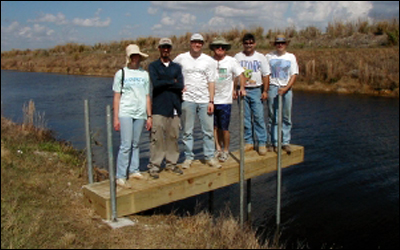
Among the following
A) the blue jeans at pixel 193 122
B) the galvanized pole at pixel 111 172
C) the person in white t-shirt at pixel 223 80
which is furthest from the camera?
the person in white t-shirt at pixel 223 80

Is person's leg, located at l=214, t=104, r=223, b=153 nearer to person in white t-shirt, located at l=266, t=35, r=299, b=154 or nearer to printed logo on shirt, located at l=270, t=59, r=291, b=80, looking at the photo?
person in white t-shirt, located at l=266, t=35, r=299, b=154

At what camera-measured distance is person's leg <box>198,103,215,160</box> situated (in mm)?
6242

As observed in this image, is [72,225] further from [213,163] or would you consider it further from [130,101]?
[213,163]

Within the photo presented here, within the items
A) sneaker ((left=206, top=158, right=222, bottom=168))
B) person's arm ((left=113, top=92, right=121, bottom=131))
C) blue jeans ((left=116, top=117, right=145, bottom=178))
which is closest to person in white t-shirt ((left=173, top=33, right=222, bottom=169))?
sneaker ((left=206, top=158, right=222, bottom=168))

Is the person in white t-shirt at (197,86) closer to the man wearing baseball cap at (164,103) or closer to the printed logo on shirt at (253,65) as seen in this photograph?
the man wearing baseball cap at (164,103)

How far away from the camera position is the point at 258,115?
7137 mm

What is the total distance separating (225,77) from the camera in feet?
20.8

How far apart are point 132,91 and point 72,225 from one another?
1882 millimetres

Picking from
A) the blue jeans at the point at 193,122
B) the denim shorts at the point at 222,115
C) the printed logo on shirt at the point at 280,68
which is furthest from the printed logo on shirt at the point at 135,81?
the printed logo on shirt at the point at 280,68

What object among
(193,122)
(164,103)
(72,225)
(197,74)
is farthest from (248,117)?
(72,225)

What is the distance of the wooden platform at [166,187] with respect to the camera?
5484 millimetres

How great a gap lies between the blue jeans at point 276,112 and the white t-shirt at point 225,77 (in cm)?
96

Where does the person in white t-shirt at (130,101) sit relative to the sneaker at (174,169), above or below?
above

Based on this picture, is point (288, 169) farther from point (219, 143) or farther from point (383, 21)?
point (383, 21)
